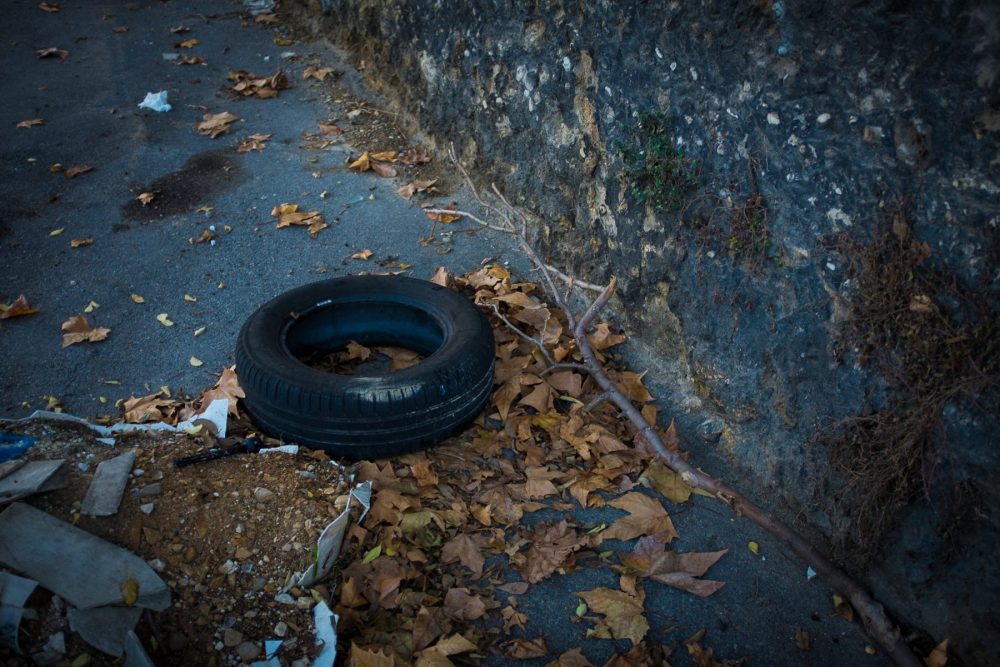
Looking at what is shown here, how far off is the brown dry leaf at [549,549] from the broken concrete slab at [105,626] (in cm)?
134

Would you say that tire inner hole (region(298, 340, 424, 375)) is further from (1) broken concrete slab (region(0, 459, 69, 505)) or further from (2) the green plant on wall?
(2) the green plant on wall

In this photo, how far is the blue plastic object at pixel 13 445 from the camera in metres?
2.99

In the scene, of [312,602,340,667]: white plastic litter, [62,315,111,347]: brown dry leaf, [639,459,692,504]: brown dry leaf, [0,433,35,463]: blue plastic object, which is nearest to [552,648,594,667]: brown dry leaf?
[312,602,340,667]: white plastic litter

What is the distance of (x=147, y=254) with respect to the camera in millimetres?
4613

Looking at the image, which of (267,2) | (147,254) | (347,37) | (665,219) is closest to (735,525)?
(665,219)

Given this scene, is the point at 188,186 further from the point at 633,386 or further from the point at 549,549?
the point at 549,549

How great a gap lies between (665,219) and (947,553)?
173 centimetres

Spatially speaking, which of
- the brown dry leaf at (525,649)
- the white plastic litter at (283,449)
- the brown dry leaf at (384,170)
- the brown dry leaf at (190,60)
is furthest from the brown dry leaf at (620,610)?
the brown dry leaf at (190,60)

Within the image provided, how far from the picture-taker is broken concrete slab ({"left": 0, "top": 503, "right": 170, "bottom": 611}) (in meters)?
2.53

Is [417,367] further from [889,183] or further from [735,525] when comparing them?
[889,183]

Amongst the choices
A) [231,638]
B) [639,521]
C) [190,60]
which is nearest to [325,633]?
[231,638]

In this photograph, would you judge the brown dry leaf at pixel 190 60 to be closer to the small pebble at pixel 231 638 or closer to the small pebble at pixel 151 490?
the small pebble at pixel 151 490

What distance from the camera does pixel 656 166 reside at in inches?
138

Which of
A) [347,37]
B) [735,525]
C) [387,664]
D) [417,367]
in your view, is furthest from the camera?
[347,37]
